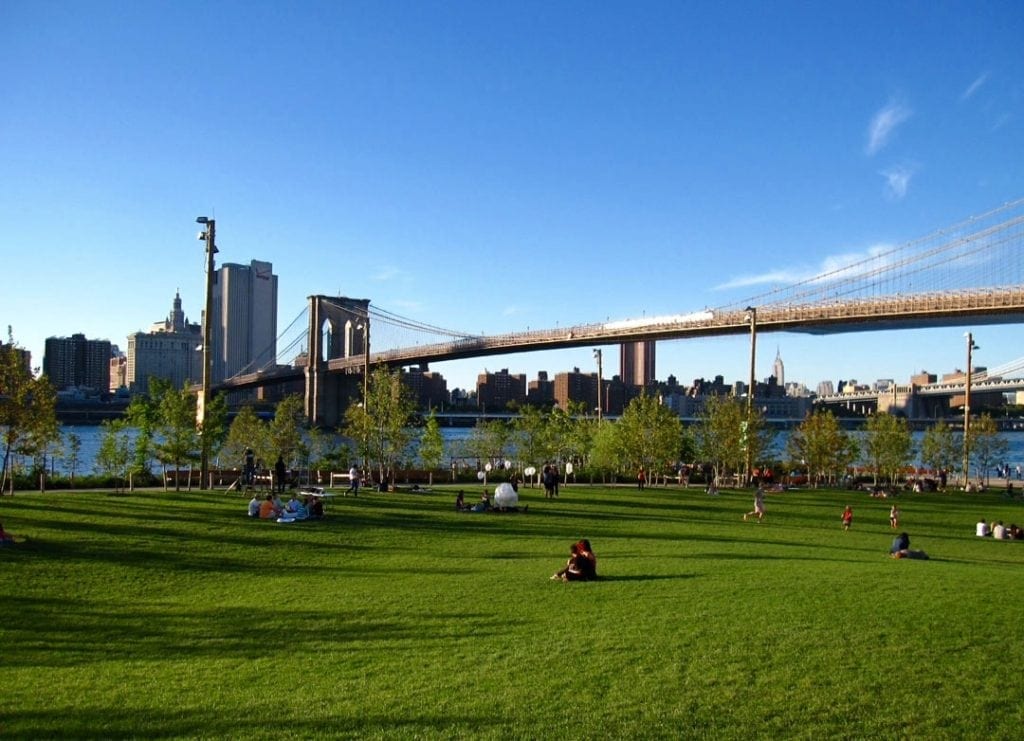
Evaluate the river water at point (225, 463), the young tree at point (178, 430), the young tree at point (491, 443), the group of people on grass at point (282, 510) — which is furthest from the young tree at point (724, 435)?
the young tree at point (178, 430)

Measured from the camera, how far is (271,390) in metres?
85.3

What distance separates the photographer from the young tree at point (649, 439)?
1190 inches

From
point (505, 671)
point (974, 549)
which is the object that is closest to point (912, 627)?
point (505, 671)

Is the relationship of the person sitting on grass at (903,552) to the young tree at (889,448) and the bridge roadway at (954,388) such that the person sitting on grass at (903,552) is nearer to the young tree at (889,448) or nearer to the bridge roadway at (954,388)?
the young tree at (889,448)

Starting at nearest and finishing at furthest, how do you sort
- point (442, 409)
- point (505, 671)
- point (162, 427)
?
point (505, 671) < point (162, 427) < point (442, 409)

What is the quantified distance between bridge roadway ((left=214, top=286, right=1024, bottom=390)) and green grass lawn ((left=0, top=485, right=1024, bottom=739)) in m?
29.5

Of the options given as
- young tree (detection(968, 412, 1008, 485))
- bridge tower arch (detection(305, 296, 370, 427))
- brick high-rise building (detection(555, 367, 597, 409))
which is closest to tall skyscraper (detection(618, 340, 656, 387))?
brick high-rise building (detection(555, 367, 597, 409))

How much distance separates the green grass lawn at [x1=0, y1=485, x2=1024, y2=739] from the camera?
5.76 metres

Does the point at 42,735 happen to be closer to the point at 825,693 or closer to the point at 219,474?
the point at 825,693

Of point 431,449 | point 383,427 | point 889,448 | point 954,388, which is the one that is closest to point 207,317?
point 383,427

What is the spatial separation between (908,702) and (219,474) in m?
24.4

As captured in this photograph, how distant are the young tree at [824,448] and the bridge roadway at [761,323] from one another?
426 inches

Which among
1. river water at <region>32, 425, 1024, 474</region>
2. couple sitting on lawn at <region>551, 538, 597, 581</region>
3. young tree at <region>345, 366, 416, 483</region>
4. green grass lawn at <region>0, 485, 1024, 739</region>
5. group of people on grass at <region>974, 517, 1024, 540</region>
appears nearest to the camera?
green grass lawn at <region>0, 485, 1024, 739</region>

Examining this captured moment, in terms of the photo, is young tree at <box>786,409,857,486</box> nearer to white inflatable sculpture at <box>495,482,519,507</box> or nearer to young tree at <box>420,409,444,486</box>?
young tree at <box>420,409,444,486</box>
